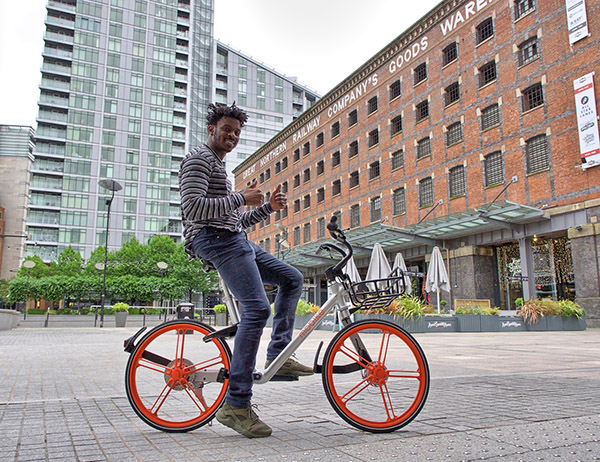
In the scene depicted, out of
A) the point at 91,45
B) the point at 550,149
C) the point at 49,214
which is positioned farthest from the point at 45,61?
the point at 550,149

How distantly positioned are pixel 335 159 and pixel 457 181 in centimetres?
1432

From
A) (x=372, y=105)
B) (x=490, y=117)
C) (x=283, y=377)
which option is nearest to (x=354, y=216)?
(x=372, y=105)

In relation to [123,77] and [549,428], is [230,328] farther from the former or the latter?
[123,77]

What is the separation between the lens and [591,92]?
20.6 metres

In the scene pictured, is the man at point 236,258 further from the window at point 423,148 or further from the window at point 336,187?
the window at point 336,187

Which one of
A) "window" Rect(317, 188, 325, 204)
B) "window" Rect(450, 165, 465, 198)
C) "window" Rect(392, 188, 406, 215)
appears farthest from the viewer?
"window" Rect(317, 188, 325, 204)

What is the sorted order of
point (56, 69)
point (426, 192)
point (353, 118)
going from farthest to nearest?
point (56, 69) < point (353, 118) < point (426, 192)

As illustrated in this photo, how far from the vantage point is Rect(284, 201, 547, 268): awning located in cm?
2241

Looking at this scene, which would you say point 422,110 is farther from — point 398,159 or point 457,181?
point 457,181

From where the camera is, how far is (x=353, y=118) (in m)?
37.8

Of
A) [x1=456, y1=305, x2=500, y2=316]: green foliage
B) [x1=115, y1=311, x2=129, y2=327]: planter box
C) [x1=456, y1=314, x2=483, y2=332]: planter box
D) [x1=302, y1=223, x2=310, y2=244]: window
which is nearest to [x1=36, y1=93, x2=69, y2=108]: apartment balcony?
[x1=302, y1=223, x2=310, y2=244]: window

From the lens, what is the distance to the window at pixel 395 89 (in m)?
32.7

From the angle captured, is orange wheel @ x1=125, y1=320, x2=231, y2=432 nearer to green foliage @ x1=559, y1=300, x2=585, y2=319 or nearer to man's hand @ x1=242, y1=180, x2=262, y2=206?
man's hand @ x1=242, y1=180, x2=262, y2=206

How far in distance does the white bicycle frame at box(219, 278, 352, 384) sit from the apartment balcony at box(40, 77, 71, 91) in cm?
8236
